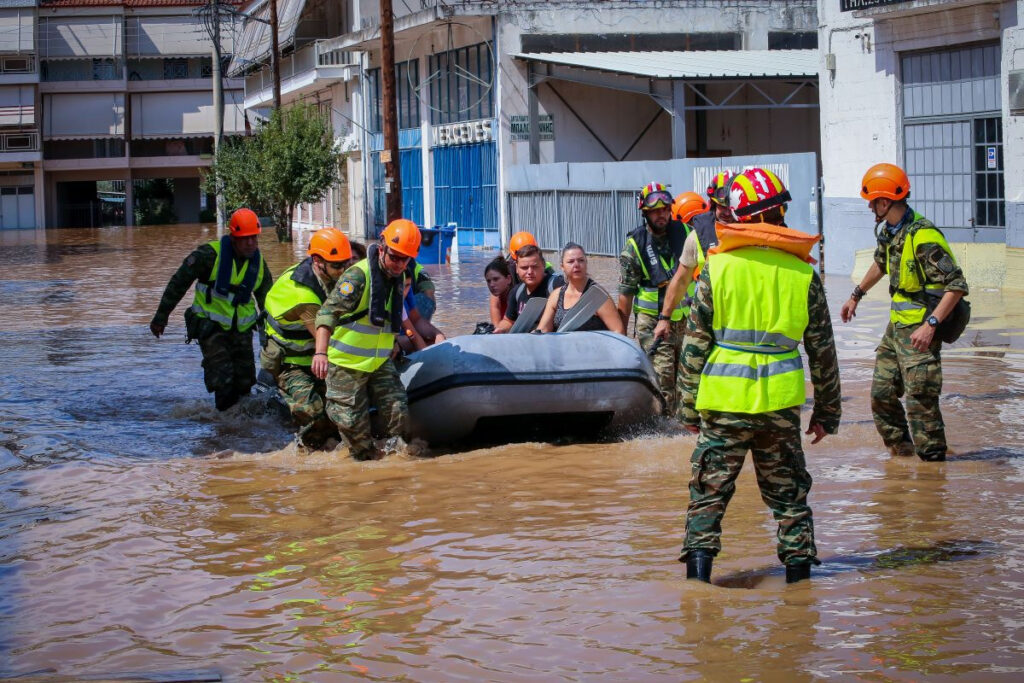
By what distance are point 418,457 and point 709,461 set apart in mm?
3624

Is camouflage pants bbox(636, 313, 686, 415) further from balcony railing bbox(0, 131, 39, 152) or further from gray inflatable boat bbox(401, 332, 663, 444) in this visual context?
balcony railing bbox(0, 131, 39, 152)

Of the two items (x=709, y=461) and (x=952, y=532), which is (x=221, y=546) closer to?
(x=709, y=461)

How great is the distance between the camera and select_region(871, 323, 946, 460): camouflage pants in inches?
303

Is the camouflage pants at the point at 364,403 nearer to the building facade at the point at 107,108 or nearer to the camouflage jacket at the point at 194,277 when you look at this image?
the camouflage jacket at the point at 194,277

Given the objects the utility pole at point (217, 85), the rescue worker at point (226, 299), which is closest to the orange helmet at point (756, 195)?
the rescue worker at point (226, 299)

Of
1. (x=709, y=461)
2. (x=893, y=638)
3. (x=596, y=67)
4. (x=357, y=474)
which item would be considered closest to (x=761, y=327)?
(x=709, y=461)

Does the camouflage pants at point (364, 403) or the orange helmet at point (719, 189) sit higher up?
the orange helmet at point (719, 189)

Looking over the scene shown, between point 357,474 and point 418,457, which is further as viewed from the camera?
point 418,457

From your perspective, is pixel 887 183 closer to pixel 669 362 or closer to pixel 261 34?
pixel 669 362

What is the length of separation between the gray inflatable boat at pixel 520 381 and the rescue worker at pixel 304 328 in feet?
2.01

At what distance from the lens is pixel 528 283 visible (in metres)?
9.63

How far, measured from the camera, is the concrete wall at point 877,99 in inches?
707

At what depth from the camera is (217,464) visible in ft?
29.0

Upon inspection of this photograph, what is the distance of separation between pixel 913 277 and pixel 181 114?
221 feet
